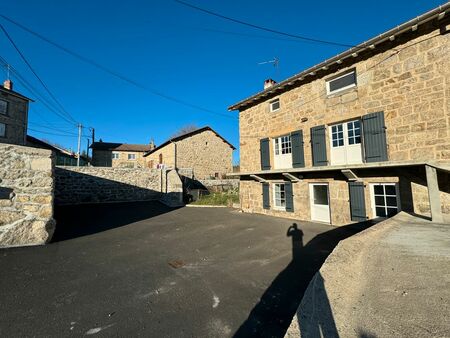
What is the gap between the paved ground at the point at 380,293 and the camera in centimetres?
180

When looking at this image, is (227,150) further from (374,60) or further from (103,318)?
(103,318)

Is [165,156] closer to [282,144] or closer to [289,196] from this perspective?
[282,144]

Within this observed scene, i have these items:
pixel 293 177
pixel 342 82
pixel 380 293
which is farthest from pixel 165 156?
pixel 380 293

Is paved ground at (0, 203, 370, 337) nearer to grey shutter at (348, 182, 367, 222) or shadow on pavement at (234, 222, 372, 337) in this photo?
shadow on pavement at (234, 222, 372, 337)

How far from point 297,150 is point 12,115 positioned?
2798cm

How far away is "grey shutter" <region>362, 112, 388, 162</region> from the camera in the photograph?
23.2ft

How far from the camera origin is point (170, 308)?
275 centimetres

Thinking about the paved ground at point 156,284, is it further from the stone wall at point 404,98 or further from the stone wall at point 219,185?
the stone wall at point 219,185

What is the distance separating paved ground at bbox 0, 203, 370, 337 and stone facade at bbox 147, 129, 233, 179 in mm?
18049

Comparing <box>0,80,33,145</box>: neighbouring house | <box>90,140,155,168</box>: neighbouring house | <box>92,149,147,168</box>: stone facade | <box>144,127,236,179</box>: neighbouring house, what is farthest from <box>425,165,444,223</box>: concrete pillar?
<box>92,149,147,168</box>: stone facade

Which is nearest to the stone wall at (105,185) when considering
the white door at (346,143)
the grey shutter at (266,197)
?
the grey shutter at (266,197)

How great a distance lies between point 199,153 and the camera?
2544 centimetres

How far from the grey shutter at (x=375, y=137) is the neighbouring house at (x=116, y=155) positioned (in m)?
31.3

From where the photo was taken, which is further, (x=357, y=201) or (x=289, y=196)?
(x=289, y=196)
